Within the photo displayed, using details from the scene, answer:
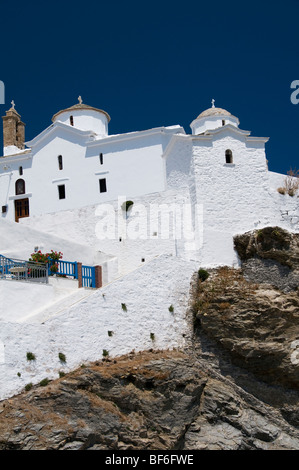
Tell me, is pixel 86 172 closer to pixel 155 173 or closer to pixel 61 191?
pixel 61 191

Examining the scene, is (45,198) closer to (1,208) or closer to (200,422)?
(1,208)

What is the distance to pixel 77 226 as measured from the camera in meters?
32.6

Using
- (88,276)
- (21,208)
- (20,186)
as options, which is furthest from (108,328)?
(20,186)

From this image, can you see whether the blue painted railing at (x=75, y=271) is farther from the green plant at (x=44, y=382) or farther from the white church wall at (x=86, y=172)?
the white church wall at (x=86, y=172)

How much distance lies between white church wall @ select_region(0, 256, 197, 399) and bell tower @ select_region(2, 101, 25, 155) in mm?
14378

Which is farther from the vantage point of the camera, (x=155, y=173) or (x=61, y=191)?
(x=61, y=191)

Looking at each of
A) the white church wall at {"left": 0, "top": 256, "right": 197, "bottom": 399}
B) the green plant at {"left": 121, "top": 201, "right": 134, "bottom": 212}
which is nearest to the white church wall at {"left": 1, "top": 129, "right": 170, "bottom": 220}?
the green plant at {"left": 121, "top": 201, "right": 134, "bottom": 212}

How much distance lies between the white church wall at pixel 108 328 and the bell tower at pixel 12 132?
1438 centimetres

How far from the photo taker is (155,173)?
3200 cm

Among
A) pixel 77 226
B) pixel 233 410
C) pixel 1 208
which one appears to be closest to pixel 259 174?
pixel 77 226

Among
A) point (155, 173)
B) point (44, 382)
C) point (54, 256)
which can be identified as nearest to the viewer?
point (44, 382)

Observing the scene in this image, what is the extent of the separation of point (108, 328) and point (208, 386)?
15.2 feet

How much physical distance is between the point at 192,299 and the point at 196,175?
6.16 m
